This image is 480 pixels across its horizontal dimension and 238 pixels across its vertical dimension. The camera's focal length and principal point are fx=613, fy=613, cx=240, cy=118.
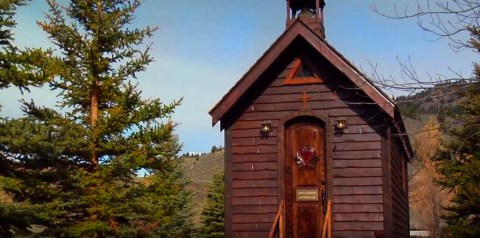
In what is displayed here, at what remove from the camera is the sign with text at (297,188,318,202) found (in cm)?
1448

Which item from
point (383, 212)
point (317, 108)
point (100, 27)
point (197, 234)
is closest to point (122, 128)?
point (100, 27)

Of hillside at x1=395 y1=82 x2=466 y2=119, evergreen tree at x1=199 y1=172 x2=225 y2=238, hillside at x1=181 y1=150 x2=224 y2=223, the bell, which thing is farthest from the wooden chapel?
hillside at x1=181 y1=150 x2=224 y2=223

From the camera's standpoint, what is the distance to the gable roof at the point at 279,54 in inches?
540

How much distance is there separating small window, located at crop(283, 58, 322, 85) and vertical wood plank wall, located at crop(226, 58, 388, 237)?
0.12 metres

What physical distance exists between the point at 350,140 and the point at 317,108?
111 centimetres

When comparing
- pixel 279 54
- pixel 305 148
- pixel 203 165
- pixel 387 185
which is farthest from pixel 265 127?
pixel 203 165

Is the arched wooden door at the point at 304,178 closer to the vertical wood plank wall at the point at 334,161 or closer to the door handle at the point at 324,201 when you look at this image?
the door handle at the point at 324,201

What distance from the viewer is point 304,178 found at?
1466cm

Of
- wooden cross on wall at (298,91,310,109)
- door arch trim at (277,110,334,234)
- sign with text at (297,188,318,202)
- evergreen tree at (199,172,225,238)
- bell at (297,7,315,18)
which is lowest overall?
evergreen tree at (199,172,225,238)

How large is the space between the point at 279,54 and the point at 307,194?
338cm

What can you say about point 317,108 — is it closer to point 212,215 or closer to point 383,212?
point 383,212

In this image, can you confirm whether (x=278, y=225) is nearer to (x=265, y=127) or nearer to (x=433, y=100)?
(x=265, y=127)

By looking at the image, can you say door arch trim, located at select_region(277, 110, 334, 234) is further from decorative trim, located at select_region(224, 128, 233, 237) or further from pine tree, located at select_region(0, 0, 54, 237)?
pine tree, located at select_region(0, 0, 54, 237)

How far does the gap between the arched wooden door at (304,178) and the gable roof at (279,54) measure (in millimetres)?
1496
